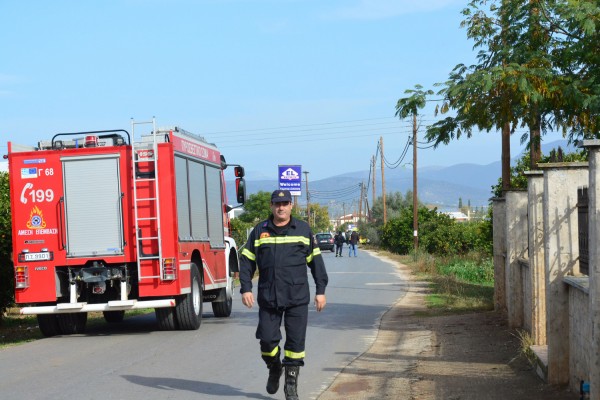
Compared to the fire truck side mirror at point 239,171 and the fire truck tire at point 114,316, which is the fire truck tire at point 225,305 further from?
the fire truck side mirror at point 239,171

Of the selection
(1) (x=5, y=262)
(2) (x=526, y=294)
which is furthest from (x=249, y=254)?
(1) (x=5, y=262)

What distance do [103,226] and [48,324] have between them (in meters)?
2.06

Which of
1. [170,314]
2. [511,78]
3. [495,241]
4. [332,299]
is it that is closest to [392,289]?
[332,299]

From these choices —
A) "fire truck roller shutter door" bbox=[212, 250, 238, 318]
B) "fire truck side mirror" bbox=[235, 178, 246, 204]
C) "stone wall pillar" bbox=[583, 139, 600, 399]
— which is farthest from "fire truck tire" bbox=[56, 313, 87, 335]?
"stone wall pillar" bbox=[583, 139, 600, 399]

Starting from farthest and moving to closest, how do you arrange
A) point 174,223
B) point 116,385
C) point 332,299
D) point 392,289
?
point 392,289
point 332,299
point 174,223
point 116,385

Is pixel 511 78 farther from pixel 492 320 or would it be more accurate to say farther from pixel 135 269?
pixel 135 269

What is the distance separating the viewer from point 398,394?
9.32 meters

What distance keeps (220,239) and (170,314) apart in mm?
2693

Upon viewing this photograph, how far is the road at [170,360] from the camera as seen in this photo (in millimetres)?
9875

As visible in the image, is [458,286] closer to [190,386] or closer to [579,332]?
[190,386]

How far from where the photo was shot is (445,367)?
11.1 meters

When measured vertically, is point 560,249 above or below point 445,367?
above

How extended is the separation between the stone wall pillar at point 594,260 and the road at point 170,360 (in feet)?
10.1

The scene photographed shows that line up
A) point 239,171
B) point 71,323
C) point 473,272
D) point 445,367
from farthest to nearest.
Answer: point 473,272 → point 239,171 → point 71,323 → point 445,367
